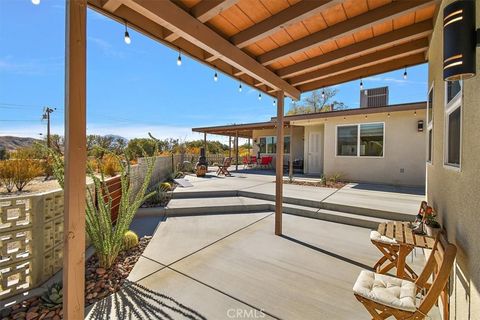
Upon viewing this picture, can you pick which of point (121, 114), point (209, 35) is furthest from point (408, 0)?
point (121, 114)

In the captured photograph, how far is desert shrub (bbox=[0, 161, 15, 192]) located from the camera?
23.7 feet

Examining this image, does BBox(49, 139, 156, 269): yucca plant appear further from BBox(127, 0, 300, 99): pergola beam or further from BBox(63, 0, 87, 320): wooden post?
BBox(127, 0, 300, 99): pergola beam

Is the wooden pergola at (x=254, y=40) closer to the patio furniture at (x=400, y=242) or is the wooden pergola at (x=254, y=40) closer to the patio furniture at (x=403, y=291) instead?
the patio furniture at (x=400, y=242)

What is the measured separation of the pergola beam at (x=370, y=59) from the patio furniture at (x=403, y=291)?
240 centimetres

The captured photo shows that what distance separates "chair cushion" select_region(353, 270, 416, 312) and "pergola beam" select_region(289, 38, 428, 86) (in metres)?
2.86

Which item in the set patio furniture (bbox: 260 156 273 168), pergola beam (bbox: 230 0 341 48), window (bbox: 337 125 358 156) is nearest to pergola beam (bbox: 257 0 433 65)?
pergola beam (bbox: 230 0 341 48)

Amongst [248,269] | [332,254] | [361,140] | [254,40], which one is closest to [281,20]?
[254,40]

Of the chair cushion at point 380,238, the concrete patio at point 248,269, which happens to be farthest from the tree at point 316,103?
the chair cushion at point 380,238

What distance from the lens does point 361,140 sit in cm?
883

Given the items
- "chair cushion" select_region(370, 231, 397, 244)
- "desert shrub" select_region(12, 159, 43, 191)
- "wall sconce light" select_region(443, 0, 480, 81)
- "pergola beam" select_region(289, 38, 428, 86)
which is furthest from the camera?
"desert shrub" select_region(12, 159, 43, 191)

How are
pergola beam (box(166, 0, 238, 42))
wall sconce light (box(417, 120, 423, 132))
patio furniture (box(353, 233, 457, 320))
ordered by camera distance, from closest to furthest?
1. patio furniture (box(353, 233, 457, 320))
2. pergola beam (box(166, 0, 238, 42))
3. wall sconce light (box(417, 120, 423, 132))

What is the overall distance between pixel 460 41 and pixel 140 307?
10.6ft

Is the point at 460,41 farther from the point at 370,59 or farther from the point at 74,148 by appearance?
the point at 74,148

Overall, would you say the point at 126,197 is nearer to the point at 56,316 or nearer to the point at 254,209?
the point at 56,316
